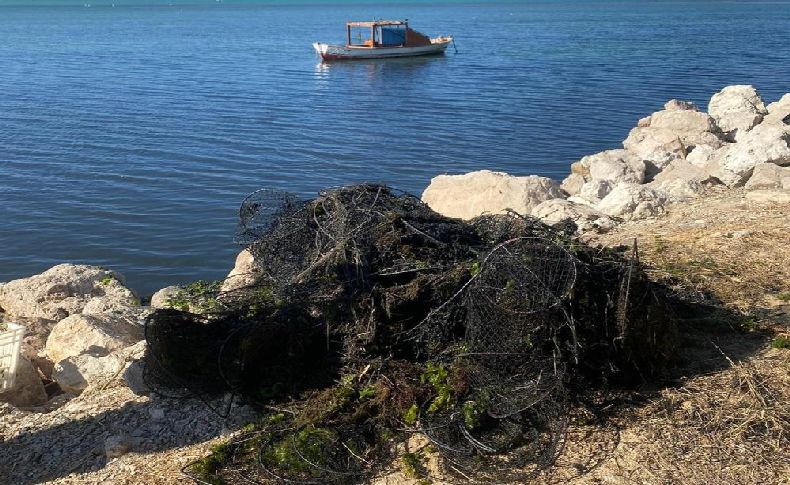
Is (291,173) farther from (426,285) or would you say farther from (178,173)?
(426,285)

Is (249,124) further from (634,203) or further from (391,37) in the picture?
(391,37)

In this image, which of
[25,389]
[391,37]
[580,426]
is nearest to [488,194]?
[580,426]

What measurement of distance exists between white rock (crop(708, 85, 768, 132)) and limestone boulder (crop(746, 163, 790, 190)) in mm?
8466

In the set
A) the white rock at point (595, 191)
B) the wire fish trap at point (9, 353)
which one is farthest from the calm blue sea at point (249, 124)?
the wire fish trap at point (9, 353)

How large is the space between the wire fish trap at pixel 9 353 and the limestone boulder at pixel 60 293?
10.2 feet

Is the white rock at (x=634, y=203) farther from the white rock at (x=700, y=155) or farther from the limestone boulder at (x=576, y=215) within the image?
the white rock at (x=700, y=155)

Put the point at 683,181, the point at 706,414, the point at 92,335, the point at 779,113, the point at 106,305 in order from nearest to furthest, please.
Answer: the point at 706,414
the point at 92,335
the point at 106,305
the point at 683,181
the point at 779,113

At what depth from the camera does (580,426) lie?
18.5 feet

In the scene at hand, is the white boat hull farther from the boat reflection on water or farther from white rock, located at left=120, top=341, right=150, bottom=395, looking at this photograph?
white rock, located at left=120, top=341, right=150, bottom=395

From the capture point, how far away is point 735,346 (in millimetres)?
6582

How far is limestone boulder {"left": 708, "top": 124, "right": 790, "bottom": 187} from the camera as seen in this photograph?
496 inches

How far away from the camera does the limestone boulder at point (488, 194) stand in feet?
40.2

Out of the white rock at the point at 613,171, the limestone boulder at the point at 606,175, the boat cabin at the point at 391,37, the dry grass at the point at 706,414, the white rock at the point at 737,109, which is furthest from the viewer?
the boat cabin at the point at 391,37

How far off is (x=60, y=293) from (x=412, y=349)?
639 centimetres
